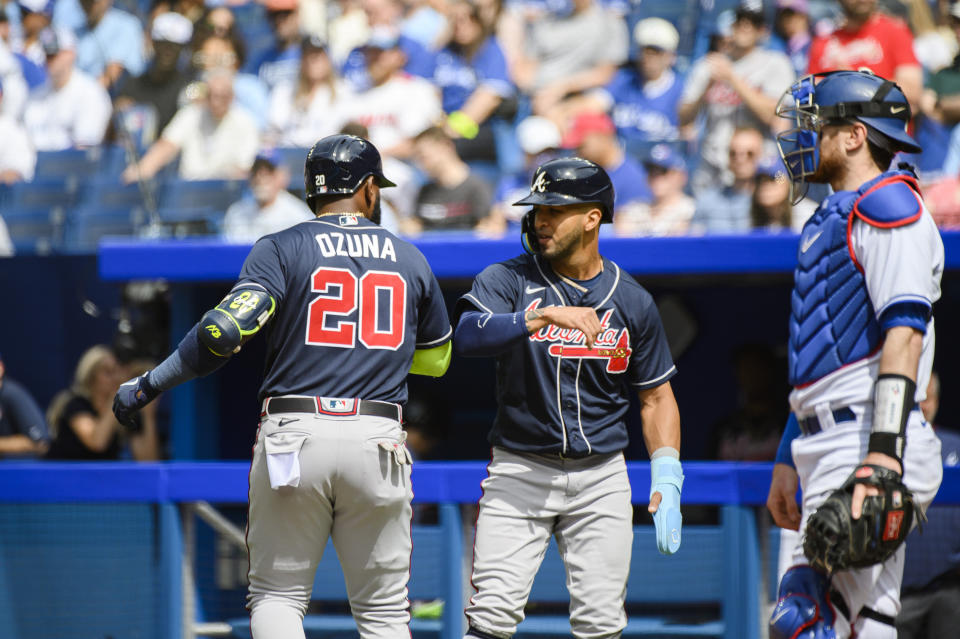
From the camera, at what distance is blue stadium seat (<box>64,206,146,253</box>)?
26.7 ft

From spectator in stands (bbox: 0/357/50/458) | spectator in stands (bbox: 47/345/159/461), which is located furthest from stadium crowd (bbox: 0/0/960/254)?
spectator in stands (bbox: 0/357/50/458)

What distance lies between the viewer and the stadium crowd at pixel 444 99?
6.97 m

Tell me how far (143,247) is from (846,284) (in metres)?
3.75

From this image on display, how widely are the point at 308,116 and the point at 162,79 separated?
1518mm

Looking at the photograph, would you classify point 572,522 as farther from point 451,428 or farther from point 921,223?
point 451,428

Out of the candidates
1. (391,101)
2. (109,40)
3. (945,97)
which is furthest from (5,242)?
(945,97)

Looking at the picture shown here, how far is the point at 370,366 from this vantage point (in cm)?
363

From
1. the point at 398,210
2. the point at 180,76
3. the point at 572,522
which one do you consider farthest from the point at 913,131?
the point at 180,76

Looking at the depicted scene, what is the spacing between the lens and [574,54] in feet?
29.5

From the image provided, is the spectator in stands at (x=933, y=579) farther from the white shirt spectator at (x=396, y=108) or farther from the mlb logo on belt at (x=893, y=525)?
the white shirt spectator at (x=396, y=108)

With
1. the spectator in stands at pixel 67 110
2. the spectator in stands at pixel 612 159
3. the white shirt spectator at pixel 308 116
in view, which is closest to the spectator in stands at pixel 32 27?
the spectator in stands at pixel 67 110

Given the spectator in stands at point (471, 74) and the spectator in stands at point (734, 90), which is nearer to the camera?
the spectator in stands at point (734, 90)

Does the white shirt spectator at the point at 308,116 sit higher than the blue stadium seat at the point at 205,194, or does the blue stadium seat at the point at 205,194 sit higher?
the white shirt spectator at the point at 308,116

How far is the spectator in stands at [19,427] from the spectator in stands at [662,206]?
3.47 metres
